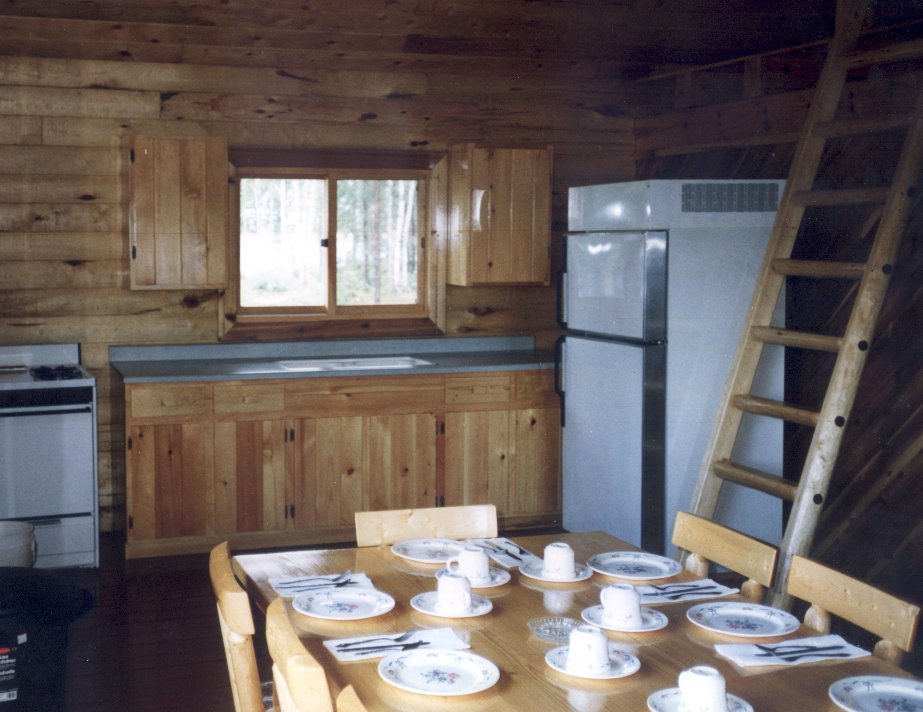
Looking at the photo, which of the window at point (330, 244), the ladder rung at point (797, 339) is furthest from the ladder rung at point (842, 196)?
the window at point (330, 244)

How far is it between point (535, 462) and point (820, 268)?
2196 mm

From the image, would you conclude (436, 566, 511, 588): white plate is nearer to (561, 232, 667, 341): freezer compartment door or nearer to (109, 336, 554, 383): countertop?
(561, 232, 667, 341): freezer compartment door

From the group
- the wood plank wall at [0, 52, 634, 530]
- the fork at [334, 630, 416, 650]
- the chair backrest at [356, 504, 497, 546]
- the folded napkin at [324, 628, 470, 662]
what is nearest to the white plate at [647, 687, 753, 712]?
the folded napkin at [324, 628, 470, 662]

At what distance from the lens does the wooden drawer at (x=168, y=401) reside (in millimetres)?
4961

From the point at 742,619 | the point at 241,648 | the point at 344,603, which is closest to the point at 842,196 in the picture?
the point at 742,619

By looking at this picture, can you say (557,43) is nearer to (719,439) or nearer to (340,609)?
(719,439)

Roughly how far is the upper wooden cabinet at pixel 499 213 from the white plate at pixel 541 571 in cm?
318

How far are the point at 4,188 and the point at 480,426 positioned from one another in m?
2.52

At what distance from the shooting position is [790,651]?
216cm

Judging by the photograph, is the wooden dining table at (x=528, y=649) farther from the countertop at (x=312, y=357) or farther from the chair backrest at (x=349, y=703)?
the countertop at (x=312, y=357)

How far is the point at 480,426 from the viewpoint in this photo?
217 inches

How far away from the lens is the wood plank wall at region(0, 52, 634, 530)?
531 cm

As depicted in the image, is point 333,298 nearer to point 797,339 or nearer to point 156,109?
point 156,109

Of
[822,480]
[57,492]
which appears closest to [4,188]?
[57,492]
